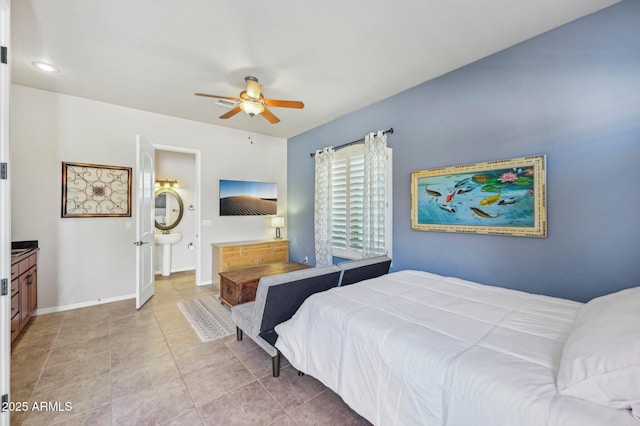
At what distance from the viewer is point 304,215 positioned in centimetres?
527

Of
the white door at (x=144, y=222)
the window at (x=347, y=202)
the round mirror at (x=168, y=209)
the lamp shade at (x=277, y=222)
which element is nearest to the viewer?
the white door at (x=144, y=222)

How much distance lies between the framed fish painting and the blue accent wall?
83 mm

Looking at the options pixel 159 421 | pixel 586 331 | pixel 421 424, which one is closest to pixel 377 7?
pixel 586 331

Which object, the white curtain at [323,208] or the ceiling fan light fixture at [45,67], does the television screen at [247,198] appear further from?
the ceiling fan light fixture at [45,67]

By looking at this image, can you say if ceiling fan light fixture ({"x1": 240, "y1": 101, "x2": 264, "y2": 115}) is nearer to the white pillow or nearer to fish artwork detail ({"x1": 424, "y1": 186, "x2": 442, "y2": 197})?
fish artwork detail ({"x1": 424, "y1": 186, "x2": 442, "y2": 197})

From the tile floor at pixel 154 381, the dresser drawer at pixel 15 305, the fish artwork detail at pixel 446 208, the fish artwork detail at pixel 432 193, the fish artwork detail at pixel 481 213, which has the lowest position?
the tile floor at pixel 154 381

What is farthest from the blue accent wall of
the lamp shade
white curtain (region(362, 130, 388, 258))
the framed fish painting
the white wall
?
the white wall

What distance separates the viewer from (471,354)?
4.12 ft

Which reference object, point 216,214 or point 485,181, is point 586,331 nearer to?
point 485,181

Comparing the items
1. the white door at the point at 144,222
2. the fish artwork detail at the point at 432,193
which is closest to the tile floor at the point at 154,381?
the white door at the point at 144,222

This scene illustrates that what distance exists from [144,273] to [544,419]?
4406 mm

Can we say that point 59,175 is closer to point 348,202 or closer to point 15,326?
point 15,326

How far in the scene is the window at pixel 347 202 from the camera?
4078 mm

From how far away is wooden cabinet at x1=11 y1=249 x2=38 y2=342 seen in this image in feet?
8.51
